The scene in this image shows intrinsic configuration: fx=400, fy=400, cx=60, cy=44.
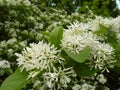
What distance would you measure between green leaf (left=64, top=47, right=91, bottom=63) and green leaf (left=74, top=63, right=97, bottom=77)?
0.06 meters

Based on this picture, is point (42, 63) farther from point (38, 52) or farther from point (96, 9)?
point (96, 9)

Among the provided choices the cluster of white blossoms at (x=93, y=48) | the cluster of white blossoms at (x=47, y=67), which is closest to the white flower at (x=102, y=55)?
the cluster of white blossoms at (x=93, y=48)

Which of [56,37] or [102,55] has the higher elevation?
[56,37]

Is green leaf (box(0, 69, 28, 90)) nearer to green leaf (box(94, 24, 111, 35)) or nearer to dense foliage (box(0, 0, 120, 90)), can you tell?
dense foliage (box(0, 0, 120, 90))

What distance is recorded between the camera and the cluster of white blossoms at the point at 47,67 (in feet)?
5.36

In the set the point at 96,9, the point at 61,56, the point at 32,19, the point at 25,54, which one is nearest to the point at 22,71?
the point at 25,54

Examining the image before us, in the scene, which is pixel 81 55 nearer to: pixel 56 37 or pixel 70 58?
pixel 70 58

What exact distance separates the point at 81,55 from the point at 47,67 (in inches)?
5.9

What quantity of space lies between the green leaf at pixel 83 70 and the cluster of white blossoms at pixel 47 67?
25 mm

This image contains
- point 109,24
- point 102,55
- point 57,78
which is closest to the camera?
point 57,78

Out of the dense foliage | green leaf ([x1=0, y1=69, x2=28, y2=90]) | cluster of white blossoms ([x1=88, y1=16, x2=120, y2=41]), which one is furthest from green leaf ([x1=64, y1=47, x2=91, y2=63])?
cluster of white blossoms ([x1=88, y1=16, x2=120, y2=41])

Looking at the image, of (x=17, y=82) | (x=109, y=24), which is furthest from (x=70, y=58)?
(x=109, y=24)

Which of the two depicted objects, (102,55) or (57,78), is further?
(102,55)

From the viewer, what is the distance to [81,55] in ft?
5.44
